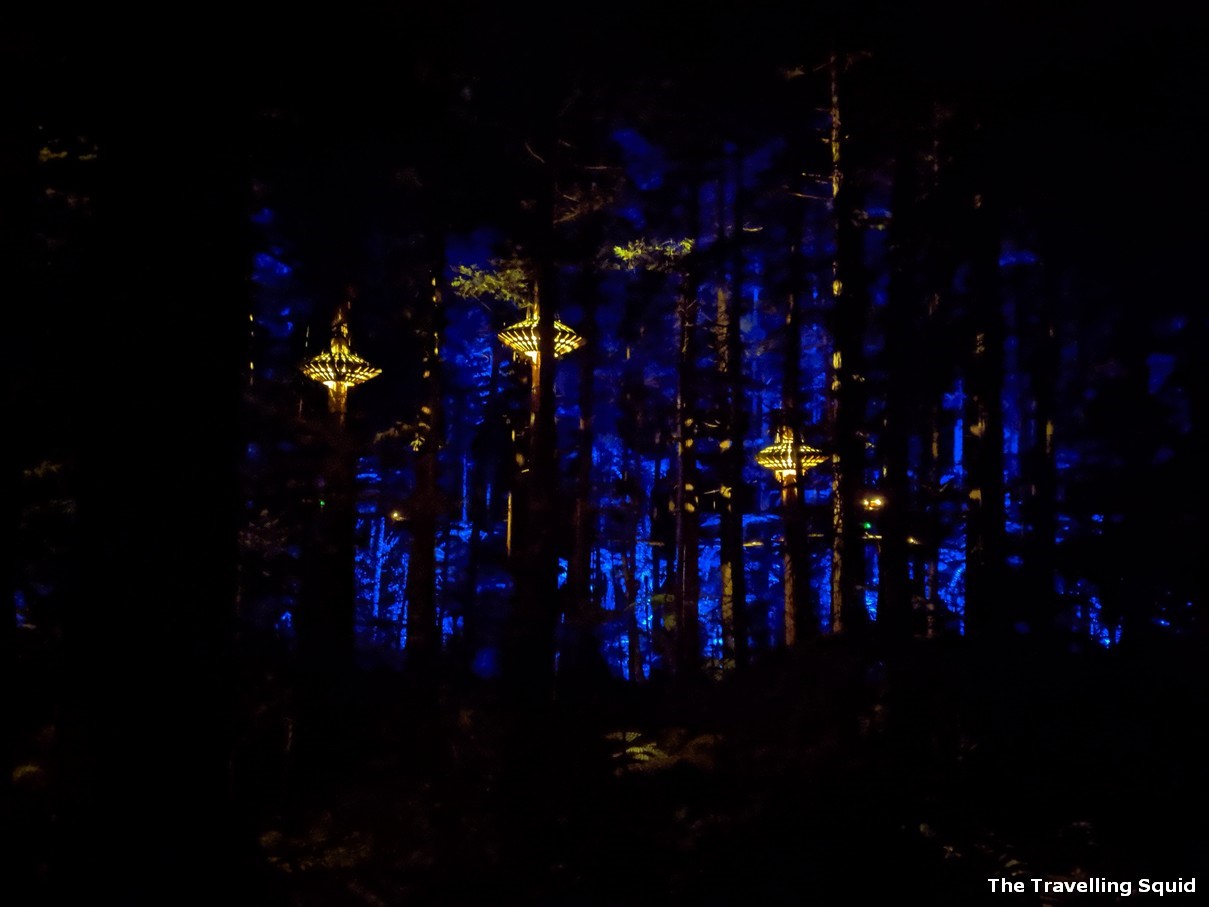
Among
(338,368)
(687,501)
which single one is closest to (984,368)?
(687,501)

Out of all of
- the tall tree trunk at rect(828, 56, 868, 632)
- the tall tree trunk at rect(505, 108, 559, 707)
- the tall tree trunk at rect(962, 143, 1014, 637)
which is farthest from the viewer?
the tall tree trunk at rect(828, 56, 868, 632)

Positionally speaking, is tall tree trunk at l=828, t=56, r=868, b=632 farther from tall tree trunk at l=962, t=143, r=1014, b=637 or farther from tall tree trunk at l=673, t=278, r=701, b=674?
tall tree trunk at l=673, t=278, r=701, b=674

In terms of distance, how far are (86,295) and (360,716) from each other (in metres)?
9.19

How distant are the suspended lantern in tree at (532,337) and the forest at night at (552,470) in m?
0.13

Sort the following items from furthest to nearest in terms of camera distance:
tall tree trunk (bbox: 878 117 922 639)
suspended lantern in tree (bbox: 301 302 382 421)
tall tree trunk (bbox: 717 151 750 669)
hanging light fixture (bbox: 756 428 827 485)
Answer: tall tree trunk (bbox: 717 151 750 669) → hanging light fixture (bbox: 756 428 827 485) → suspended lantern in tree (bbox: 301 302 382 421) → tall tree trunk (bbox: 878 117 922 639)

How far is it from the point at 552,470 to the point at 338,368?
3967 millimetres

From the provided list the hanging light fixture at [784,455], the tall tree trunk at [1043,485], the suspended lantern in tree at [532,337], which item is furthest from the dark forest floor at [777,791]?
the suspended lantern in tree at [532,337]

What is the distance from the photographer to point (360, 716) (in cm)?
1117

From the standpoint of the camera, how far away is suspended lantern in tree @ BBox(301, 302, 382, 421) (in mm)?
12359

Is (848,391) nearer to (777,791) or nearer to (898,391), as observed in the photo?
(898,391)

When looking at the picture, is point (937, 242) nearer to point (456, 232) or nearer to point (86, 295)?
point (456, 232)

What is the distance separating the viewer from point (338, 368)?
40.7 ft

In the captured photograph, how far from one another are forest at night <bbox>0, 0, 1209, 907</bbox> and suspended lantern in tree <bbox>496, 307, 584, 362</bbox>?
5.1 inches

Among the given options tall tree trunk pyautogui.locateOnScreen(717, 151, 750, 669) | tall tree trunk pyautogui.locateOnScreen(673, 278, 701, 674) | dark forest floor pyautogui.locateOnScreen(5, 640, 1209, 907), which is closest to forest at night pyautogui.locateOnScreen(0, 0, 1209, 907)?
A: dark forest floor pyautogui.locateOnScreen(5, 640, 1209, 907)
